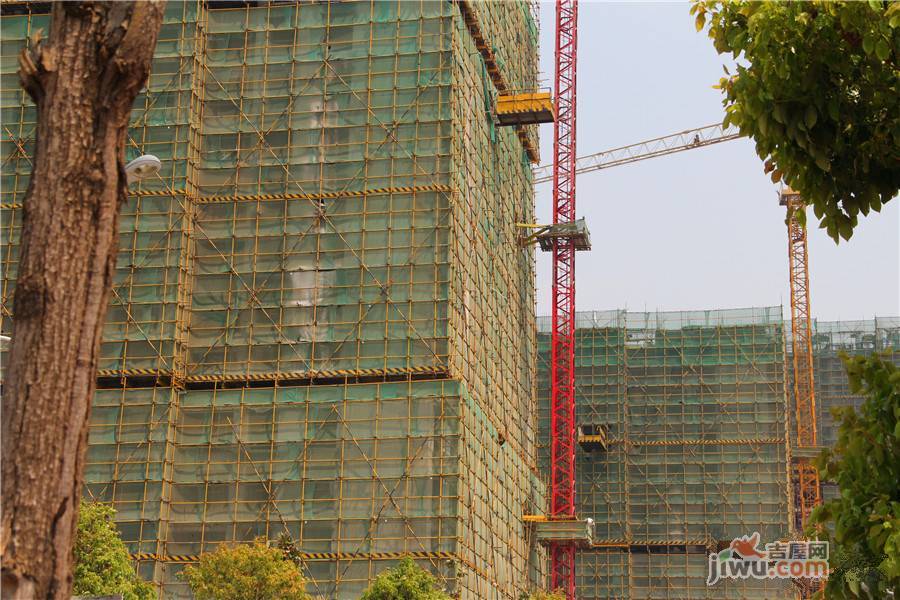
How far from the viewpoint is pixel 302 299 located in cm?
5388

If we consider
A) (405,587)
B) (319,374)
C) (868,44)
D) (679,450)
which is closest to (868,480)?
(868,44)

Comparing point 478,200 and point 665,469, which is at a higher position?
point 478,200

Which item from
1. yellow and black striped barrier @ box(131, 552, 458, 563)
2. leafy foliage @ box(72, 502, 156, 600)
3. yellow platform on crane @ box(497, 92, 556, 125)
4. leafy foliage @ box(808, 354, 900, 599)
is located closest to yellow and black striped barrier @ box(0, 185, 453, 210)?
yellow platform on crane @ box(497, 92, 556, 125)

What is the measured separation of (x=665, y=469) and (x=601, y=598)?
9.66 metres

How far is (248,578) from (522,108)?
31.8m

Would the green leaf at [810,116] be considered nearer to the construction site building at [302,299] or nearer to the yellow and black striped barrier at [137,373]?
the construction site building at [302,299]

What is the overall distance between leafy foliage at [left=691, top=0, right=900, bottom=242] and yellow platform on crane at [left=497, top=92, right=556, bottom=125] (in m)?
55.5

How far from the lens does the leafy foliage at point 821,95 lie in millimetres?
10406

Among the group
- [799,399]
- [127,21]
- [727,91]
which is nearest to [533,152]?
Result: [799,399]

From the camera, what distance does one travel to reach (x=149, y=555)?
168 feet

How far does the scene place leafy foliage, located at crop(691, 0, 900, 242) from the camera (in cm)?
1041

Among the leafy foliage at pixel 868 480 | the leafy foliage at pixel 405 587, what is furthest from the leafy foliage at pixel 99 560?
the leafy foliage at pixel 868 480

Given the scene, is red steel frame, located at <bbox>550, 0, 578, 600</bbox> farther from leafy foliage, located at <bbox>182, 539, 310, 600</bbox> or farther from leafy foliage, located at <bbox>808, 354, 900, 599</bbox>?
leafy foliage, located at <bbox>808, 354, 900, 599</bbox>

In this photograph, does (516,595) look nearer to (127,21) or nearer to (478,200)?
(478,200)
